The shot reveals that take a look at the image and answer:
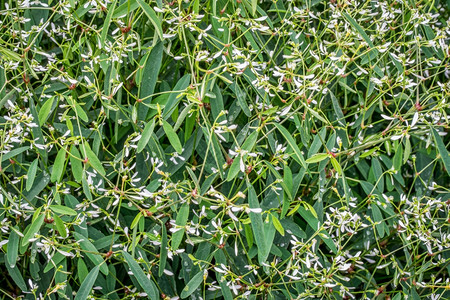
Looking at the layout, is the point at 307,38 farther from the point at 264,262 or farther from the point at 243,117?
the point at 264,262

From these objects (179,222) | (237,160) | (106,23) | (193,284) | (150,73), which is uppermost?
(106,23)

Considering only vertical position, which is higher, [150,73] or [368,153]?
[150,73]

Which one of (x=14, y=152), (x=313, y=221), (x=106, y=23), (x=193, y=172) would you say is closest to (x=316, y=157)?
(x=313, y=221)

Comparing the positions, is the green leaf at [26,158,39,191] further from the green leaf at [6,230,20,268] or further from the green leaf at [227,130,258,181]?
the green leaf at [227,130,258,181]

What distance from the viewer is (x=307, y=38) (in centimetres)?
137

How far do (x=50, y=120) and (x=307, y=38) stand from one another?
0.67m

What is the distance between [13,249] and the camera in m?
1.04

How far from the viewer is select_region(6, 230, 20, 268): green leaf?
102 centimetres

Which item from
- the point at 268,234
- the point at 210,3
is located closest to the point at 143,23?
the point at 210,3

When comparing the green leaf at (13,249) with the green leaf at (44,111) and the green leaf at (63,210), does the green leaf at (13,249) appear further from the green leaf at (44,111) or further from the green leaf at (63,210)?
the green leaf at (44,111)

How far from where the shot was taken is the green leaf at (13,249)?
102 centimetres

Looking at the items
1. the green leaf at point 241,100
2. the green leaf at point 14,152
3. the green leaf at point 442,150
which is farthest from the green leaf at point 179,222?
the green leaf at point 442,150

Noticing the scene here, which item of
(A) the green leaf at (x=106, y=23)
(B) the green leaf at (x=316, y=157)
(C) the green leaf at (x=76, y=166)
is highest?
(A) the green leaf at (x=106, y=23)

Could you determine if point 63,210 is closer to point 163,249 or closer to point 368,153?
point 163,249
